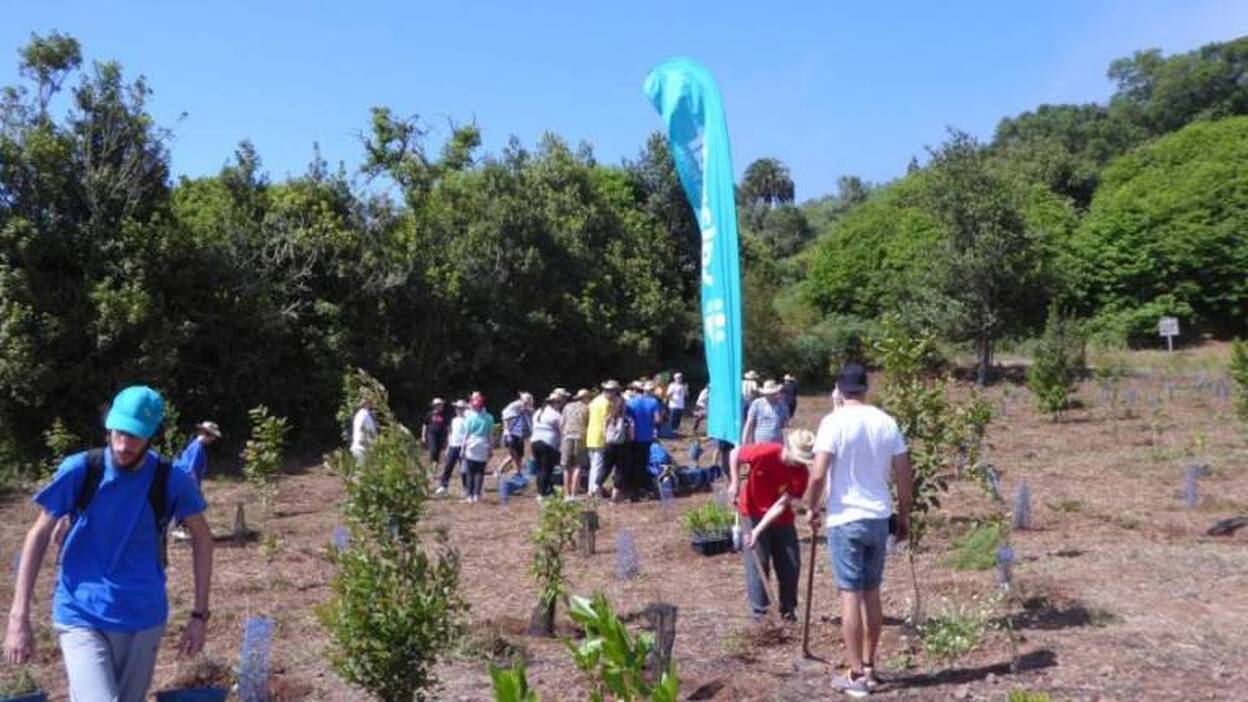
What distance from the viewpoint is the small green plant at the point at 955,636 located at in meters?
6.17

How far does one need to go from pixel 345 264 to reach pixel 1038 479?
55.1 ft

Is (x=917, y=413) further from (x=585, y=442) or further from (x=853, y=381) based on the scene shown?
(x=585, y=442)

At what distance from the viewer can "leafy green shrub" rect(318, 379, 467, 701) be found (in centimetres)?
507

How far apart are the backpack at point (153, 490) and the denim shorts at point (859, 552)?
3.14m

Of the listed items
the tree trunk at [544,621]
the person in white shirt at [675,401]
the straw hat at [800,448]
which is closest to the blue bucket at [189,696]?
the tree trunk at [544,621]

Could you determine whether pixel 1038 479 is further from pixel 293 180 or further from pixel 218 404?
pixel 293 180

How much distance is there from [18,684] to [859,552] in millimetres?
4620

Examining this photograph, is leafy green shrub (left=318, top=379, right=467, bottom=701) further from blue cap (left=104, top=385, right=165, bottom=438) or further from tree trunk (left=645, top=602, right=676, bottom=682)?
blue cap (left=104, top=385, right=165, bottom=438)

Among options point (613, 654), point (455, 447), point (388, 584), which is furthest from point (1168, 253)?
point (613, 654)

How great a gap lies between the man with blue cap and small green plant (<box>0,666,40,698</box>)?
2499mm

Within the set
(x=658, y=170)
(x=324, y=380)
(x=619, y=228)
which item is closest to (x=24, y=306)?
(x=324, y=380)

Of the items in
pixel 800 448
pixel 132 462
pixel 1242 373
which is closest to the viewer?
pixel 132 462

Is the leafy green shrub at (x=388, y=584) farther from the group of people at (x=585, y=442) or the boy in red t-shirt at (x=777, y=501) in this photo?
the group of people at (x=585, y=442)

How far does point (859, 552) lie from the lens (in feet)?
18.7
